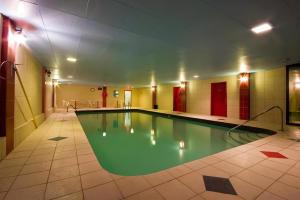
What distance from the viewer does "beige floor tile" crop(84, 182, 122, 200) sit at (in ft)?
5.10

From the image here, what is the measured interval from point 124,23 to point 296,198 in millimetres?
3264

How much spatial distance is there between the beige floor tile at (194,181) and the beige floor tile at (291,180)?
3.45ft

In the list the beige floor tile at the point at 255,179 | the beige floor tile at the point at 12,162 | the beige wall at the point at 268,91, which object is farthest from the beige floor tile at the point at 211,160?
the beige wall at the point at 268,91

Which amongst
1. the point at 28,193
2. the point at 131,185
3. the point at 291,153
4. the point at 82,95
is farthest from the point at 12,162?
the point at 82,95

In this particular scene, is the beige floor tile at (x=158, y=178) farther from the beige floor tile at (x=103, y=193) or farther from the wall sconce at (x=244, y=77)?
the wall sconce at (x=244, y=77)

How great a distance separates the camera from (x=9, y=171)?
2084 millimetres

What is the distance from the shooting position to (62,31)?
2.97 metres

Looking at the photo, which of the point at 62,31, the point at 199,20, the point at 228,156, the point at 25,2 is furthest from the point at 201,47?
the point at 25,2

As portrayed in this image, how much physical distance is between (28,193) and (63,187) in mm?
326

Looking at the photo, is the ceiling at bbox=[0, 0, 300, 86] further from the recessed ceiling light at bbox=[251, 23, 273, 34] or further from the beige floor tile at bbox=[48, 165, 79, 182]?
the beige floor tile at bbox=[48, 165, 79, 182]

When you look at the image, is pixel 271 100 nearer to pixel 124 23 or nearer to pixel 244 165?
pixel 244 165

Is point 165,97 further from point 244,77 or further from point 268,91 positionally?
point 268,91

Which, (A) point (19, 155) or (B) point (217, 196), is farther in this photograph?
(A) point (19, 155)

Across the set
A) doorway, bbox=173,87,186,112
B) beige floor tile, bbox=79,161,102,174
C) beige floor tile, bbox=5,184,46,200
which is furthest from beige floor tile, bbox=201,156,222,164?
doorway, bbox=173,87,186,112
